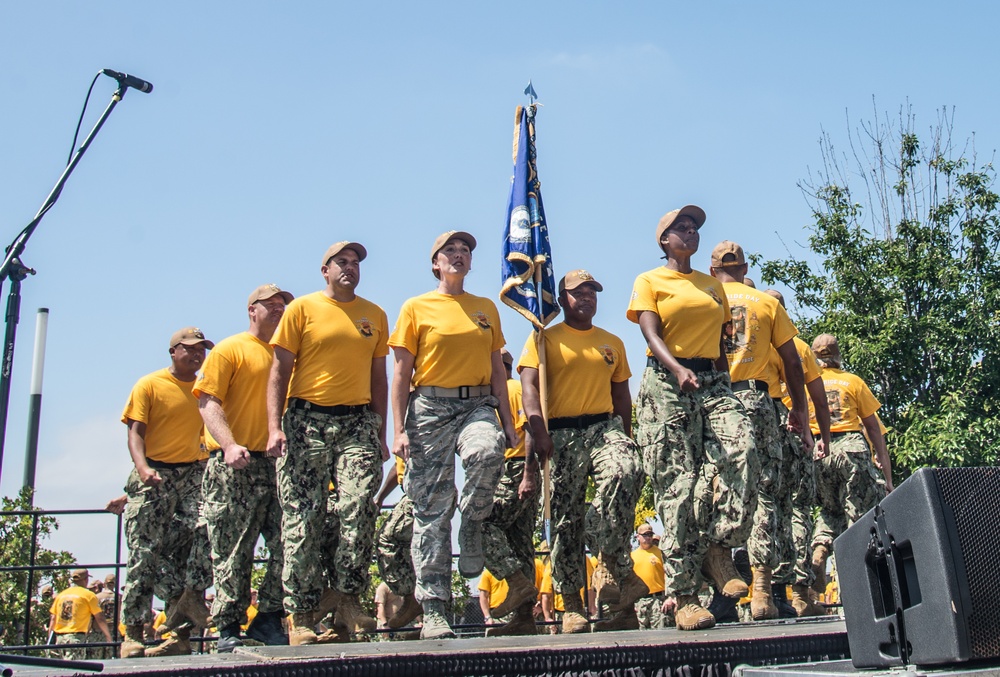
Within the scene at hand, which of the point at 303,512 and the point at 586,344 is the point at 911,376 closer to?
the point at 586,344

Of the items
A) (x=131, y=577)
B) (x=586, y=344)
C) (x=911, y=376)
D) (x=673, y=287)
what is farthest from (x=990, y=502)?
(x=911, y=376)

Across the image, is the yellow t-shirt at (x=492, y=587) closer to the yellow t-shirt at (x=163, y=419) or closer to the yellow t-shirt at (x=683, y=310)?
the yellow t-shirt at (x=163, y=419)

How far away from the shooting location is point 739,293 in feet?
24.8

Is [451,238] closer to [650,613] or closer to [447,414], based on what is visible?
[447,414]

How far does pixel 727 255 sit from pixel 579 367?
5.45 ft

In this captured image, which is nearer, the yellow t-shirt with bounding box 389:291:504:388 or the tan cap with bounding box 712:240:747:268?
the yellow t-shirt with bounding box 389:291:504:388

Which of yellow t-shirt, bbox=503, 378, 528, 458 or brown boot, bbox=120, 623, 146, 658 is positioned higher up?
yellow t-shirt, bbox=503, 378, 528, 458

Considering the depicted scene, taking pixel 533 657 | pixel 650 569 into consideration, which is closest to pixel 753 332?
pixel 533 657

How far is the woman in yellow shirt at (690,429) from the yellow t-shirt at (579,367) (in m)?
0.65

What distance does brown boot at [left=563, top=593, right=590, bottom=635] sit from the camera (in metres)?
6.75

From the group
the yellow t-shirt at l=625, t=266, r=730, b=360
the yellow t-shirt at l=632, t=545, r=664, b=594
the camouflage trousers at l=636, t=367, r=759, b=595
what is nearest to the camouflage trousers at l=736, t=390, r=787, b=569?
the camouflage trousers at l=636, t=367, r=759, b=595

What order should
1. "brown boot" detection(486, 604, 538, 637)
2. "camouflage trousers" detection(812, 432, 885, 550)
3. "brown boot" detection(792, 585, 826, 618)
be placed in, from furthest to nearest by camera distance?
"camouflage trousers" detection(812, 432, 885, 550)
"brown boot" detection(792, 585, 826, 618)
"brown boot" detection(486, 604, 538, 637)

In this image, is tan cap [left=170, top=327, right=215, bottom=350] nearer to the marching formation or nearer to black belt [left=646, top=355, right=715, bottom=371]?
the marching formation

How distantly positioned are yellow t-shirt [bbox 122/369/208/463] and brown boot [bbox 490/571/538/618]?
2718 millimetres
